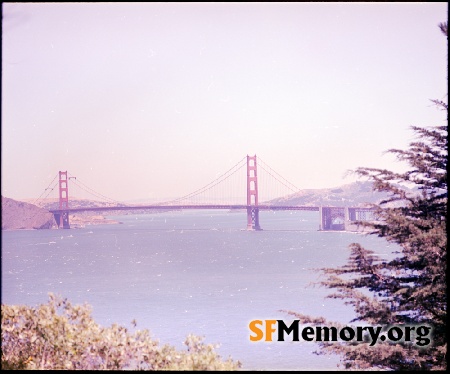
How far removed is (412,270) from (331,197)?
78.5 metres

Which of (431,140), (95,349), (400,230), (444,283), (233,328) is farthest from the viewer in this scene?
(233,328)

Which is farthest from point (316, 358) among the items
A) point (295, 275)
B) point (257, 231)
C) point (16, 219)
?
point (16, 219)

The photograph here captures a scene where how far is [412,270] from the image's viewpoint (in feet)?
29.6

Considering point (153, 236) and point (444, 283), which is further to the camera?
point (153, 236)

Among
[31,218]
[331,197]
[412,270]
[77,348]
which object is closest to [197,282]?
[412,270]

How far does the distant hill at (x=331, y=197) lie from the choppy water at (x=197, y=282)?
17.4ft

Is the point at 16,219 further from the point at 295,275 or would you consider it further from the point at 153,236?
the point at 295,275

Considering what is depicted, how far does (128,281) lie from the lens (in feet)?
142

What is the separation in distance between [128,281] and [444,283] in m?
37.5

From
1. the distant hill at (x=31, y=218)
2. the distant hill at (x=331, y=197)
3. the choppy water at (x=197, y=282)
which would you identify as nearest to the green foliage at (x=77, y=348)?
the choppy water at (x=197, y=282)

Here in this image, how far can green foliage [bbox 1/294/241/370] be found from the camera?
612 cm

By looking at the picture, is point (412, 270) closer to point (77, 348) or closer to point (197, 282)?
point (77, 348)

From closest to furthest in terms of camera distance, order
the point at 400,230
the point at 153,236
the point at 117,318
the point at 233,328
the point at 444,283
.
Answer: the point at 444,283, the point at 400,230, the point at 233,328, the point at 117,318, the point at 153,236

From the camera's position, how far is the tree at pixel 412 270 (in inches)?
318
